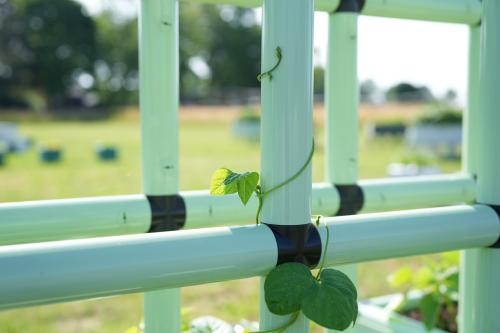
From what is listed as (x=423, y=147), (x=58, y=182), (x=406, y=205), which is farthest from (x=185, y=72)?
(x=406, y=205)

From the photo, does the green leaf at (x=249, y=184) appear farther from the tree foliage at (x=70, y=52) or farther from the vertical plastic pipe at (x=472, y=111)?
the tree foliage at (x=70, y=52)

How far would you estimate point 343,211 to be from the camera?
997mm

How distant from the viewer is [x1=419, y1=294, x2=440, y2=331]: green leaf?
1255 mm

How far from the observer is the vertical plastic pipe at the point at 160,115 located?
0.84 metres

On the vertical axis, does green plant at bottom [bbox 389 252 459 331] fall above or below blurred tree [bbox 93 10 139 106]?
below

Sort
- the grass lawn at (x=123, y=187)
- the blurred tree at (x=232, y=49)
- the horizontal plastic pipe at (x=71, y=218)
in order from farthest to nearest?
the blurred tree at (x=232, y=49), the grass lawn at (x=123, y=187), the horizontal plastic pipe at (x=71, y=218)

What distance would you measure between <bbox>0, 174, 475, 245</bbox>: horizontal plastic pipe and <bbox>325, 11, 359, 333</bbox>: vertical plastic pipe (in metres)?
0.05

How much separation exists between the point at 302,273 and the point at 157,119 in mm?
417

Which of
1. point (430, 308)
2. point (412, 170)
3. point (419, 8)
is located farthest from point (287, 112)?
point (412, 170)

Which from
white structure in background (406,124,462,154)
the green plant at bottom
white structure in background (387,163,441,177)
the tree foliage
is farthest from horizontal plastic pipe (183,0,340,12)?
the tree foliage

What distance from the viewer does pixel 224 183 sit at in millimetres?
589

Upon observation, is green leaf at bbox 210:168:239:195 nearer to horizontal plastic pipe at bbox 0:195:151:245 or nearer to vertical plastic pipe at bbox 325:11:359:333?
horizontal plastic pipe at bbox 0:195:151:245

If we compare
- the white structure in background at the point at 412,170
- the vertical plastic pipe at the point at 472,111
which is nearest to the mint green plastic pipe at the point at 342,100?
the vertical plastic pipe at the point at 472,111

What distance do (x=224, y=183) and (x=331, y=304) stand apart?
168mm
